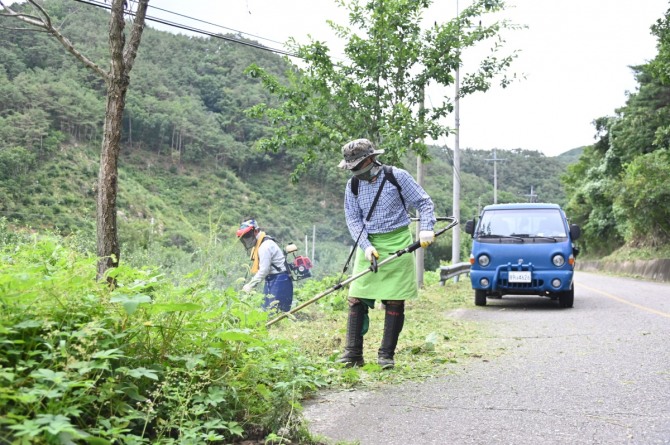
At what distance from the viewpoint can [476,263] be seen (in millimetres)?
12203

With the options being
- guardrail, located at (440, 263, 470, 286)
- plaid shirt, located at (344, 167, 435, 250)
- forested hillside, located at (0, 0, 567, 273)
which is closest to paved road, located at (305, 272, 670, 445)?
plaid shirt, located at (344, 167, 435, 250)

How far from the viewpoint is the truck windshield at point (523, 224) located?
40.2 ft

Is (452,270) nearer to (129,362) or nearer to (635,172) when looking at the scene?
(129,362)

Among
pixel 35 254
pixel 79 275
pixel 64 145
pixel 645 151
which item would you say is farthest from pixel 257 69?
pixel 64 145

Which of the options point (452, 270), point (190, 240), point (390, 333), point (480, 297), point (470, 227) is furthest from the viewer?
point (452, 270)

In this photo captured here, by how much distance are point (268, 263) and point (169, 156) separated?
267 ft

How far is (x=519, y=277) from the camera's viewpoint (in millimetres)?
11750

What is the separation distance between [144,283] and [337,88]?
981 centimetres

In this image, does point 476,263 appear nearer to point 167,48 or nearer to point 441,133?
point 441,133

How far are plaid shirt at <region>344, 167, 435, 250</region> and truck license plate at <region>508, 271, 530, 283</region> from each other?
668 centimetres

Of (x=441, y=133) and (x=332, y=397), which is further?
(x=441, y=133)

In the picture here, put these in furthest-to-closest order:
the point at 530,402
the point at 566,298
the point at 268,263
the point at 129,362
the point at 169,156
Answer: the point at 169,156
the point at 566,298
the point at 268,263
the point at 530,402
the point at 129,362

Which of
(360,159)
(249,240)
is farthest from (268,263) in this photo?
(360,159)

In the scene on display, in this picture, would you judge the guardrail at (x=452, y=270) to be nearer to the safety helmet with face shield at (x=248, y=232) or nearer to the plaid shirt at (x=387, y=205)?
the safety helmet with face shield at (x=248, y=232)
